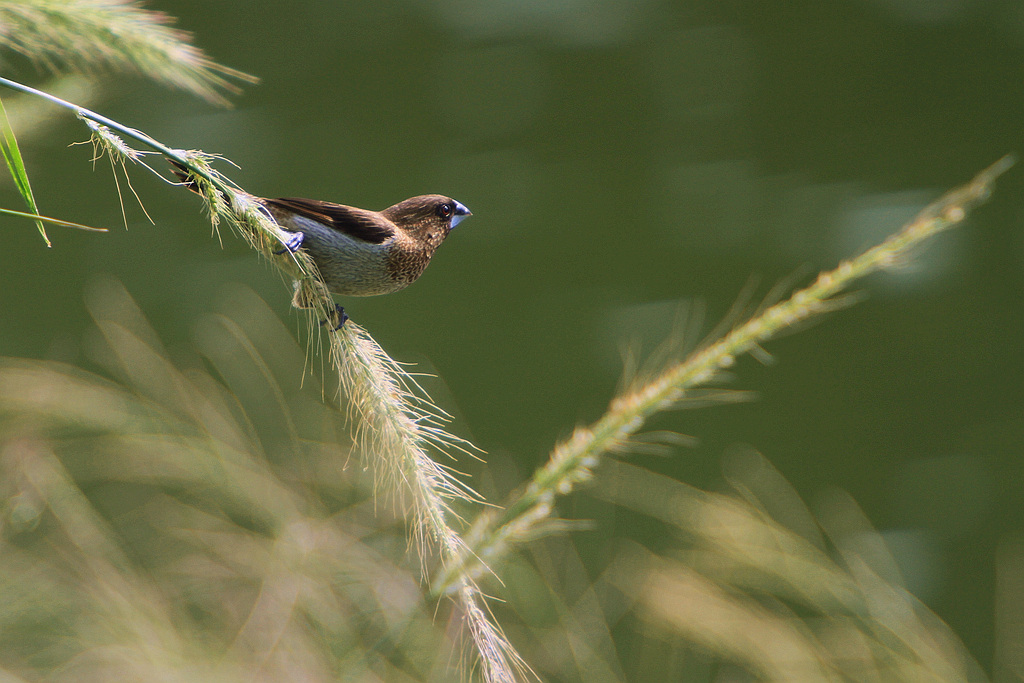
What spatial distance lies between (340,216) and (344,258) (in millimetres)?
81

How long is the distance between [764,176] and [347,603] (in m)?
4.79

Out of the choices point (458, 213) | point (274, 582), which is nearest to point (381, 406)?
point (458, 213)

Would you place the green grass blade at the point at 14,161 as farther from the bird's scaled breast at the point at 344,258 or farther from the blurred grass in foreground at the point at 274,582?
the blurred grass in foreground at the point at 274,582

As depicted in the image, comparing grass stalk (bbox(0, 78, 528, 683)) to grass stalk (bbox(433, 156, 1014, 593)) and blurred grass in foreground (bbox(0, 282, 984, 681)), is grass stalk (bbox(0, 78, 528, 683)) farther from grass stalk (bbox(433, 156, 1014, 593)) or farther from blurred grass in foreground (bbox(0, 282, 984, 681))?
blurred grass in foreground (bbox(0, 282, 984, 681))

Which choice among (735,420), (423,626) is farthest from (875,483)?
(423,626)

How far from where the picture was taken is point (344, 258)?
1456mm

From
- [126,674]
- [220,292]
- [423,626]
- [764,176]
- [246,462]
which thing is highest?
[764,176]

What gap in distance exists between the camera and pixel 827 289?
0.78 metres

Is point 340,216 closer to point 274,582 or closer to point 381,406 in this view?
point 381,406

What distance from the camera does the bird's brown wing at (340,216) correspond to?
1.43m

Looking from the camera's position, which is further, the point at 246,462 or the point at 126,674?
the point at 246,462

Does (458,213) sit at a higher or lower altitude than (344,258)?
higher

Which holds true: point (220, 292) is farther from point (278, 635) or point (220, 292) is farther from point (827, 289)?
point (827, 289)

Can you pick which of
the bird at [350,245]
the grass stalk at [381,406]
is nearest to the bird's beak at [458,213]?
the bird at [350,245]
